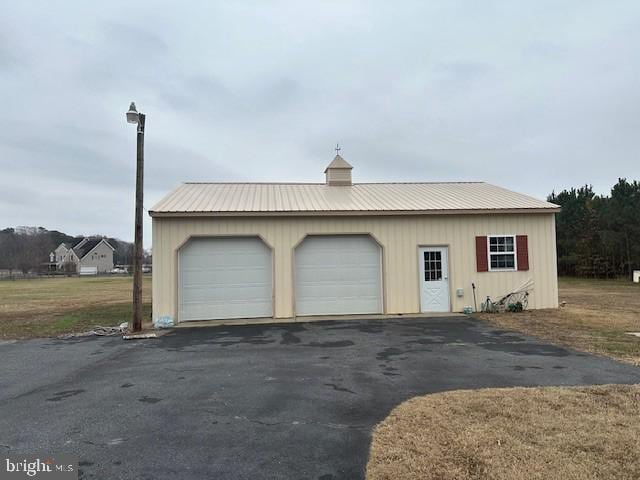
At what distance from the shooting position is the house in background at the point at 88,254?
6962 centimetres

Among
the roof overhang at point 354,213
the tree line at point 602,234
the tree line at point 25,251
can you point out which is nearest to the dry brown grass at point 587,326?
the roof overhang at point 354,213

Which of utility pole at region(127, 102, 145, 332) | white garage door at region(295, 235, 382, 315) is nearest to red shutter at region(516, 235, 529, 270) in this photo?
white garage door at region(295, 235, 382, 315)

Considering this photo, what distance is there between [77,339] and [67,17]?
303 inches

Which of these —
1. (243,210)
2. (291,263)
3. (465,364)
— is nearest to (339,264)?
(291,263)

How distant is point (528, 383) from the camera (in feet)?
16.8

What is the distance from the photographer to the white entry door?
1191 cm

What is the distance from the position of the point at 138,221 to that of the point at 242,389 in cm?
646

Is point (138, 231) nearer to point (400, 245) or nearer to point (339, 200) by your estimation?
point (339, 200)

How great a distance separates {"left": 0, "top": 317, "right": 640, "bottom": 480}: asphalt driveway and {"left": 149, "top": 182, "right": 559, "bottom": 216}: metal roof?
3806 millimetres

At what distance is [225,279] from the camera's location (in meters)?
11.4

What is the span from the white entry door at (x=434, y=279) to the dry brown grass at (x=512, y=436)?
712cm

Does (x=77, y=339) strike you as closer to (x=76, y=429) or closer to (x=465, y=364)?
(x=76, y=429)

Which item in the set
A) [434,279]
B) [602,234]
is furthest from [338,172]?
[602,234]

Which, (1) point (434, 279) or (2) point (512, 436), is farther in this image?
(1) point (434, 279)
